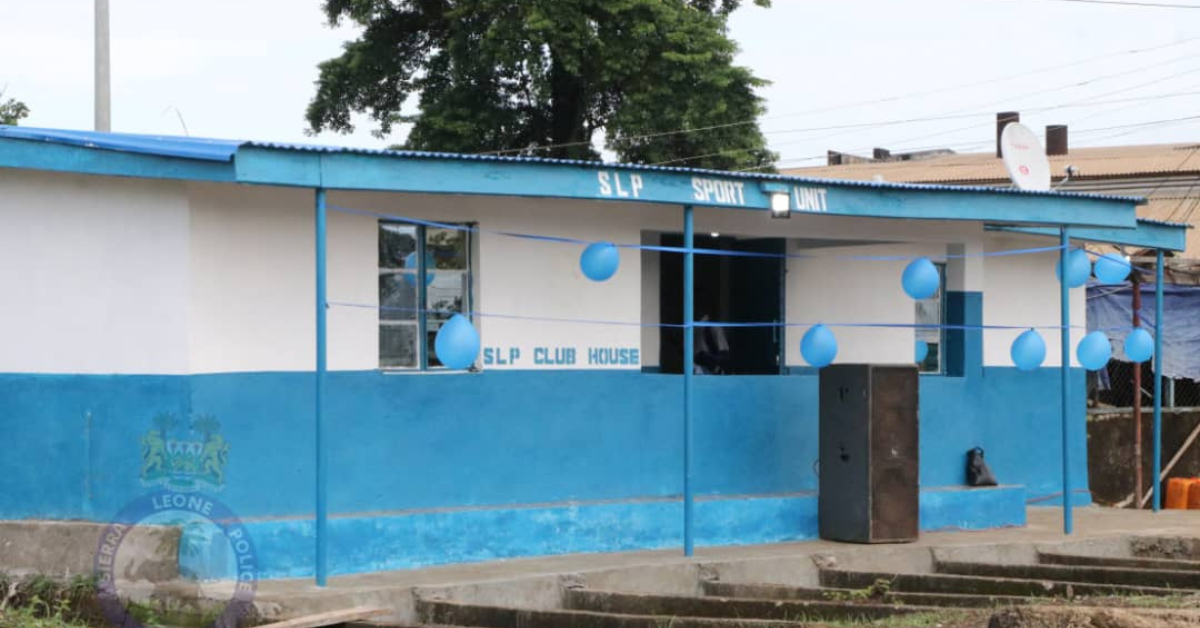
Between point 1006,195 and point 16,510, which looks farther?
point 1006,195

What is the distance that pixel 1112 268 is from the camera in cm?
1602

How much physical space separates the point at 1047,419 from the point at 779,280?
362 cm

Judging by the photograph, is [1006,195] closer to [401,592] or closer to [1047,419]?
[1047,419]

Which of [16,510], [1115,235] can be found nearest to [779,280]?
[1115,235]

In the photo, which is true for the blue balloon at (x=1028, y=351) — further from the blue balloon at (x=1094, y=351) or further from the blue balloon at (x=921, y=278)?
the blue balloon at (x=921, y=278)

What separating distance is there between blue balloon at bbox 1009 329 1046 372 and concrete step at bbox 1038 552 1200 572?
187 cm

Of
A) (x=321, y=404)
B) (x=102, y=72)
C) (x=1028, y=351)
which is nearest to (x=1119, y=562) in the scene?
(x=1028, y=351)

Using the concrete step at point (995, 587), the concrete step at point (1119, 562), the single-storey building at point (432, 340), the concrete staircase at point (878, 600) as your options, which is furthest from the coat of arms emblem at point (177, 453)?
the concrete step at point (1119, 562)

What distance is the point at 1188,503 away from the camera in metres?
18.3

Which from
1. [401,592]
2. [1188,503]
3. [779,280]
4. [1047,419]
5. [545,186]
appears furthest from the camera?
[1188,503]

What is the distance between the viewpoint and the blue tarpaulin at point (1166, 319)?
1973cm

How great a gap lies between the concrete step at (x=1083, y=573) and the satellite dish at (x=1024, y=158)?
4.18 metres

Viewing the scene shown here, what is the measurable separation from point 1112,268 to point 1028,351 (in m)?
1.88

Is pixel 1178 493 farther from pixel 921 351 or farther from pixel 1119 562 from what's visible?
pixel 1119 562
